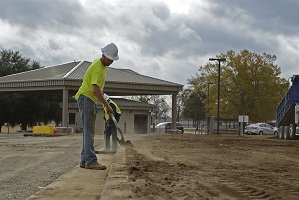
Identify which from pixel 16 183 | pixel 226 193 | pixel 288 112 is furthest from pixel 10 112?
pixel 226 193

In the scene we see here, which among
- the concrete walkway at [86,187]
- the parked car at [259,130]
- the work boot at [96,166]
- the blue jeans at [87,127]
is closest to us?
the concrete walkway at [86,187]

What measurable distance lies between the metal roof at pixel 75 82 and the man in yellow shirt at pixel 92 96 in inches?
1186

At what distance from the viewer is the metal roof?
38.4 meters

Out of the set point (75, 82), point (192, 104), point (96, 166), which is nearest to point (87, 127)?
point (96, 166)

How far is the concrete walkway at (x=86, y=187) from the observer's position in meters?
4.72

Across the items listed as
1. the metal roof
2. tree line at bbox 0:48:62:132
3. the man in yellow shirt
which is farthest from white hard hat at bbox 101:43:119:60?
tree line at bbox 0:48:62:132

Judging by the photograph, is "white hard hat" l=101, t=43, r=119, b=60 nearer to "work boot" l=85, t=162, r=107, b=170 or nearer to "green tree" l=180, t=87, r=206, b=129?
"work boot" l=85, t=162, r=107, b=170

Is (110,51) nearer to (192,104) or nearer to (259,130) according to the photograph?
(259,130)

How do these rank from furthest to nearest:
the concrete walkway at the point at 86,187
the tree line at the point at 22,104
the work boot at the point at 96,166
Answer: the tree line at the point at 22,104, the work boot at the point at 96,166, the concrete walkway at the point at 86,187

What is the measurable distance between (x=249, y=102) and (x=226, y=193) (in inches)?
2071

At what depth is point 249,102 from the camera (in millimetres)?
56281

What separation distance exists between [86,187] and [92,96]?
97.4 inches

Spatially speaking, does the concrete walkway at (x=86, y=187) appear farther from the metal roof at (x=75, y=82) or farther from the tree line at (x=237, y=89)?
the tree line at (x=237, y=89)

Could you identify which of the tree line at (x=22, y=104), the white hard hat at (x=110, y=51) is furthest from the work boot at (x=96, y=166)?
the tree line at (x=22, y=104)
